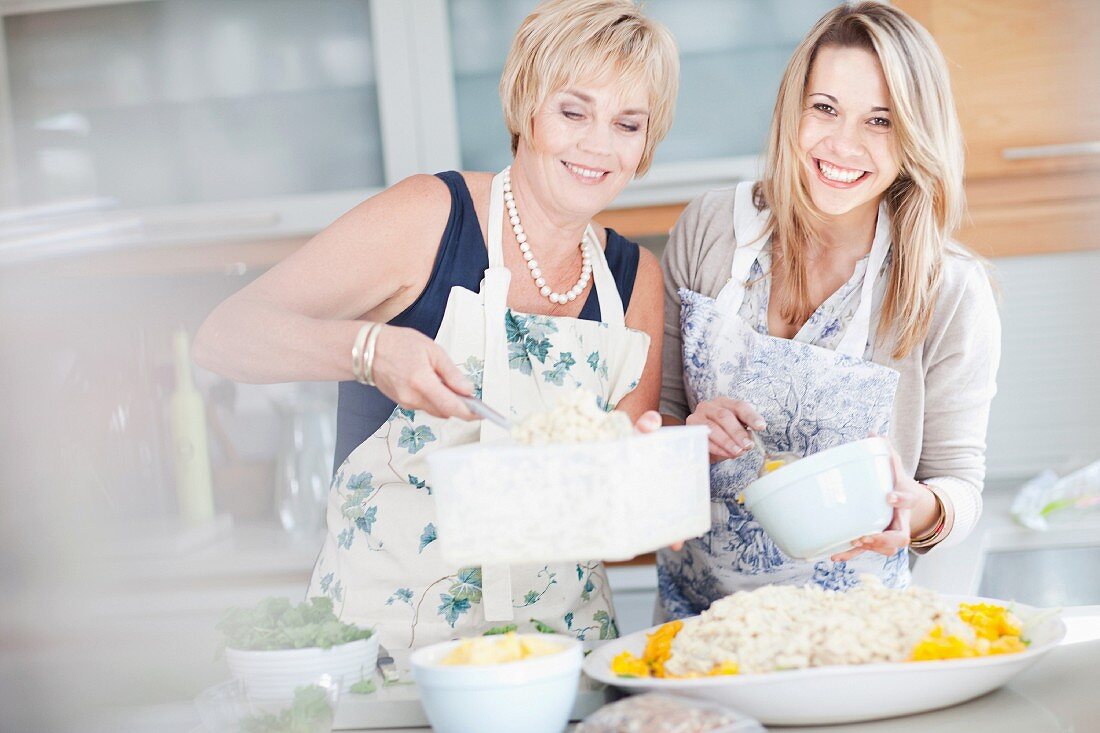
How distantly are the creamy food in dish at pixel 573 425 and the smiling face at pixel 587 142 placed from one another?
1.48 ft

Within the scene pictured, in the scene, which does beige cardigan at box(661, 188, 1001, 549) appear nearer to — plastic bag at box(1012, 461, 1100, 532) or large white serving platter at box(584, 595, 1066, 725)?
large white serving platter at box(584, 595, 1066, 725)

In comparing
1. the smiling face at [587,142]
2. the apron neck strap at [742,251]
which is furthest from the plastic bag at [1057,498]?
the smiling face at [587,142]

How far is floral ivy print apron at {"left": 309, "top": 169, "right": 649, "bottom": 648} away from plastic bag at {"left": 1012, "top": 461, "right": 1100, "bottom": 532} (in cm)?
112

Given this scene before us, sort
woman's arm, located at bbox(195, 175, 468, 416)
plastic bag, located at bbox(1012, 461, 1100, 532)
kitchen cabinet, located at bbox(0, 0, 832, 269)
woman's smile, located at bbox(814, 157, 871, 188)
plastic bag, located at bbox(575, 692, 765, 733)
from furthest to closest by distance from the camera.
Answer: kitchen cabinet, located at bbox(0, 0, 832, 269) → plastic bag, located at bbox(1012, 461, 1100, 532) → woman's smile, located at bbox(814, 157, 871, 188) → woman's arm, located at bbox(195, 175, 468, 416) → plastic bag, located at bbox(575, 692, 765, 733)

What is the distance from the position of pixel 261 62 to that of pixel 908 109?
1.46 metres

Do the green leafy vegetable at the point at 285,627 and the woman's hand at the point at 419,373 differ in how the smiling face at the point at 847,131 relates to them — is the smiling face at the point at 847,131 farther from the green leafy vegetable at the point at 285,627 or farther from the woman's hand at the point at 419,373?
the green leafy vegetable at the point at 285,627

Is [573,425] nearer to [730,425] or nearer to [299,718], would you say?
[299,718]

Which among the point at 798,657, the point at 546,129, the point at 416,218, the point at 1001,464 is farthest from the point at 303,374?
the point at 1001,464

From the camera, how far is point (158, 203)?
2256 mm

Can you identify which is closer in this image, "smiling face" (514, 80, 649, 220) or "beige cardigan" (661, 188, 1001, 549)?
"smiling face" (514, 80, 649, 220)

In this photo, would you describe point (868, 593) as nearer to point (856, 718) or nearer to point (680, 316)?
point (856, 718)

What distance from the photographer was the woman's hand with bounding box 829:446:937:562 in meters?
1.00

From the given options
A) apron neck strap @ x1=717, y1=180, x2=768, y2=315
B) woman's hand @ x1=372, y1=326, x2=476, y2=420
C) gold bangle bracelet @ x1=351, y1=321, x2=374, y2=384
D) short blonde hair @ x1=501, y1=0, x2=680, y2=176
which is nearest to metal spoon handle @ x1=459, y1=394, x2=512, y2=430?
woman's hand @ x1=372, y1=326, x2=476, y2=420

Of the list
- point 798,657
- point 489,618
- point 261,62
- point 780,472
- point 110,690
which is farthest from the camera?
point 261,62
